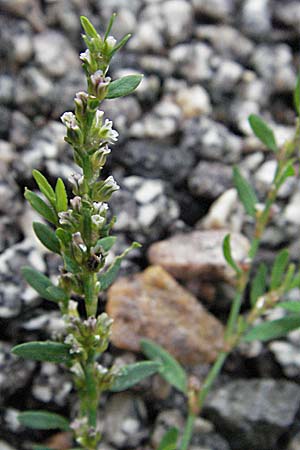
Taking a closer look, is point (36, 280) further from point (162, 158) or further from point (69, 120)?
point (162, 158)

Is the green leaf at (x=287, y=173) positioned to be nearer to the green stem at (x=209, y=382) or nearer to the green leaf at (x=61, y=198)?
the green stem at (x=209, y=382)

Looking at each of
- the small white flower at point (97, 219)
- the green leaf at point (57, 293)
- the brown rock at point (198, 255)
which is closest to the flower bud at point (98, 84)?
the small white flower at point (97, 219)

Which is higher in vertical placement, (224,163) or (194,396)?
A: (224,163)

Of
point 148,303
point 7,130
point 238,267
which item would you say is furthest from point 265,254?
point 7,130

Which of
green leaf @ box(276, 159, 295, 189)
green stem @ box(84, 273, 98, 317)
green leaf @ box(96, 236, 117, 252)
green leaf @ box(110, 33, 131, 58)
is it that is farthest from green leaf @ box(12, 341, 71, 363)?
green leaf @ box(276, 159, 295, 189)

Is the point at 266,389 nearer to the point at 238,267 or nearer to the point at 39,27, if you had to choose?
the point at 238,267
